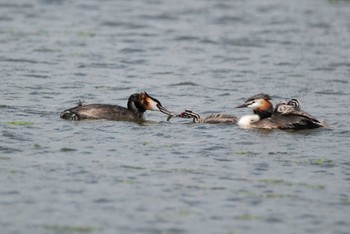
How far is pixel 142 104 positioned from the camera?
16234 millimetres

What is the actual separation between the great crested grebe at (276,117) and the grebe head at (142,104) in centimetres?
131

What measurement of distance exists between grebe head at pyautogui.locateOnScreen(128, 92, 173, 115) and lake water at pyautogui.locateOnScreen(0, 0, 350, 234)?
0.85ft

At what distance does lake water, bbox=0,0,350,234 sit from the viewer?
430 inches

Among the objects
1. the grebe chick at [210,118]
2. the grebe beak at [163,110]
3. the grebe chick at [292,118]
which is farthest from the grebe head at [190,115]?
the grebe chick at [292,118]

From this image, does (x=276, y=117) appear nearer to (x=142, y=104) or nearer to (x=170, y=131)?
(x=170, y=131)

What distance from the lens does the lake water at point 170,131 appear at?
10922mm

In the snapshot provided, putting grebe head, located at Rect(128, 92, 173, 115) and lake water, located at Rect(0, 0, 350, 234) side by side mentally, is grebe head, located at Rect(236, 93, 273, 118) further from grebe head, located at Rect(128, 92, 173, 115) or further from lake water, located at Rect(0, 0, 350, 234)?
grebe head, located at Rect(128, 92, 173, 115)

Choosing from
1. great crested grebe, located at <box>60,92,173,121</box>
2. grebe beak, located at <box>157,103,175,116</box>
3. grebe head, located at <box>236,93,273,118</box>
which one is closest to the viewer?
great crested grebe, located at <box>60,92,173,121</box>

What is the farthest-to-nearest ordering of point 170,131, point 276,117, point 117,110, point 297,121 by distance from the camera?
1. point 117,110
2. point 276,117
3. point 297,121
4. point 170,131

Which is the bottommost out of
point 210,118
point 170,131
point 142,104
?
point 170,131

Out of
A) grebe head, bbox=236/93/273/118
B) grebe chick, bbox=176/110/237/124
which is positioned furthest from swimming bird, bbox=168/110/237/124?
grebe head, bbox=236/93/273/118

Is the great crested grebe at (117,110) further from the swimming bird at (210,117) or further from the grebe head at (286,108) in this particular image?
the grebe head at (286,108)

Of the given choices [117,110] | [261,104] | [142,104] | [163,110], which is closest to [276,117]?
[261,104]

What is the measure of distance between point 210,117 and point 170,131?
878 millimetres
